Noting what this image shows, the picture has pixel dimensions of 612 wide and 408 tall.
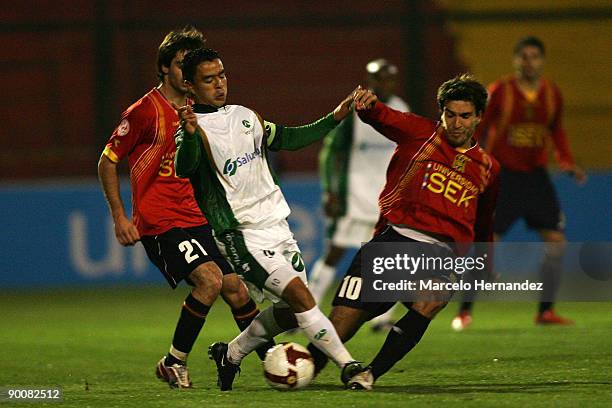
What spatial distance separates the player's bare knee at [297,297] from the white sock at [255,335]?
0.32 metres

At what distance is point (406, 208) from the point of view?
7004 mm

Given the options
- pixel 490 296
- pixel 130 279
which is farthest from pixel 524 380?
pixel 130 279

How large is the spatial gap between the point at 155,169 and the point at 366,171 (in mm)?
3483

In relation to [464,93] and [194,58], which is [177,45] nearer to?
[194,58]

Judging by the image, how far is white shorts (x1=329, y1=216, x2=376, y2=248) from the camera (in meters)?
10.5

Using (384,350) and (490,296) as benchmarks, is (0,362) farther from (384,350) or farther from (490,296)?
(490,296)

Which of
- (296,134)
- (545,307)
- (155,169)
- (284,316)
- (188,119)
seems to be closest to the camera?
(188,119)

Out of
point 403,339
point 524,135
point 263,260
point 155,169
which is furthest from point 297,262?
point 524,135

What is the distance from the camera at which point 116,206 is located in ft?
23.0

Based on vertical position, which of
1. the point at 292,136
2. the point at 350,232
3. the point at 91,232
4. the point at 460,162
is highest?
the point at 292,136

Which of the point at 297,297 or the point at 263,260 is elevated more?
the point at 263,260

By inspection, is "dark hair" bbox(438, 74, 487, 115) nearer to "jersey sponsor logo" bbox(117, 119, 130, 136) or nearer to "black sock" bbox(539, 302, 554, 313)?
"jersey sponsor logo" bbox(117, 119, 130, 136)

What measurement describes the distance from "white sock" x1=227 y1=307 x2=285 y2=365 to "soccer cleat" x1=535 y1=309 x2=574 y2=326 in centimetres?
382

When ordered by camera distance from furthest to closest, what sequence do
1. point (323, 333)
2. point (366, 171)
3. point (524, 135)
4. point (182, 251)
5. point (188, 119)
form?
point (366, 171) → point (524, 135) → point (182, 251) → point (323, 333) → point (188, 119)
